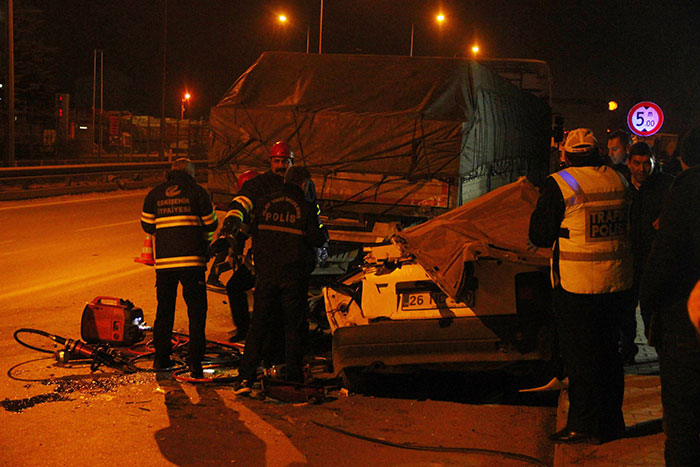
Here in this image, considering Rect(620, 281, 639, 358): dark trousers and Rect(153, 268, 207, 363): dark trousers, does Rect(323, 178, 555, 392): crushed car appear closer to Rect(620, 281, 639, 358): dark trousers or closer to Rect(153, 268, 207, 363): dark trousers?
Rect(153, 268, 207, 363): dark trousers

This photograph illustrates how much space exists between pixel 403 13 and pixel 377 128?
55.5 metres

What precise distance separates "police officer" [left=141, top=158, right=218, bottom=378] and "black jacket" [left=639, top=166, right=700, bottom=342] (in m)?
3.87

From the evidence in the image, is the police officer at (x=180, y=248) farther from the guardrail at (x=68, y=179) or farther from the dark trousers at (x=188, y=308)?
the guardrail at (x=68, y=179)

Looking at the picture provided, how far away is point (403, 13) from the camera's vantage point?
63.1 meters

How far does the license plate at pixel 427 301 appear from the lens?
6043 mm

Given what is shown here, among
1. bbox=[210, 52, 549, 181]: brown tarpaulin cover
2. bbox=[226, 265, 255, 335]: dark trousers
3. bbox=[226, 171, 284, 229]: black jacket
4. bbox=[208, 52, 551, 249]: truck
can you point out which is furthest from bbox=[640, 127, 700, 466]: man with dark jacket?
bbox=[210, 52, 549, 181]: brown tarpaulin cover

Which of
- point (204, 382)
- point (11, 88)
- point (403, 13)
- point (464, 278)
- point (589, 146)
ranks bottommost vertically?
point (204, 382)

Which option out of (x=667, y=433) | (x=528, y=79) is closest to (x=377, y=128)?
(x=667, y=433)

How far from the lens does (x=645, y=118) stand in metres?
11.9

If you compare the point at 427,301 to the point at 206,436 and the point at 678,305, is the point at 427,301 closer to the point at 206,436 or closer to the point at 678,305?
the point at 206,436

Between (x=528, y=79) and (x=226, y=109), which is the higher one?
(x=528, y=79)

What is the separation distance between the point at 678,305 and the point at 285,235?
3.22 m

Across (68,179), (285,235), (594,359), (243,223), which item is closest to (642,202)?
(594,359)

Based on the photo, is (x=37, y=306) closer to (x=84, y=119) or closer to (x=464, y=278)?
(x=464, y=278)
